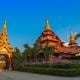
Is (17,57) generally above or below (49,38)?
below

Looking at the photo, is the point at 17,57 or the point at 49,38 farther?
the point at 49,38

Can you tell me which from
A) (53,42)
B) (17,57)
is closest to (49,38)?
(53,42)

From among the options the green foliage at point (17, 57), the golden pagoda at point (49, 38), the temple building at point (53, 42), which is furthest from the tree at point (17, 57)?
the golden pagoda at point (49, 38)

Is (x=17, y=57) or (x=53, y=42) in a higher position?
(x=53, y=42)

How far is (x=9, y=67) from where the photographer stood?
65188mm

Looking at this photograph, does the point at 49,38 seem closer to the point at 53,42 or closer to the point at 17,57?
the point at 53,42

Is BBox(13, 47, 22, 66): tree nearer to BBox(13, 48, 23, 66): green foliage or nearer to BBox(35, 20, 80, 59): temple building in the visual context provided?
BBox(13, 48, 23, 66): green foliage

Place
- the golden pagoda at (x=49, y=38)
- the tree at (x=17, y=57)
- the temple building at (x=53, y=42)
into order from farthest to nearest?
the golden pagoda at (x=49, y=38), the tree at (x=17, y=57), the temple building at (x=53, y=42)

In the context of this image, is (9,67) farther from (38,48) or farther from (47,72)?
(47,72)

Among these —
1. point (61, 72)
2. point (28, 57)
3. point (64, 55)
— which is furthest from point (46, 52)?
point (61, 72)

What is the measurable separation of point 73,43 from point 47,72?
3925cm

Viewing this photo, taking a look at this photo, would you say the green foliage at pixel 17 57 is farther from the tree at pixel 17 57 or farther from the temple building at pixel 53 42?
the temple building at pixel 53 42

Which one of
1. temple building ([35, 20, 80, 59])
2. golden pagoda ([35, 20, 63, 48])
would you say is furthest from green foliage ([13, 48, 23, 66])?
golden pagoda ([35, 20, 63, 48])

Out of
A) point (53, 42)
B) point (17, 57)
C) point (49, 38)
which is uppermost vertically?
point (49, 38)
